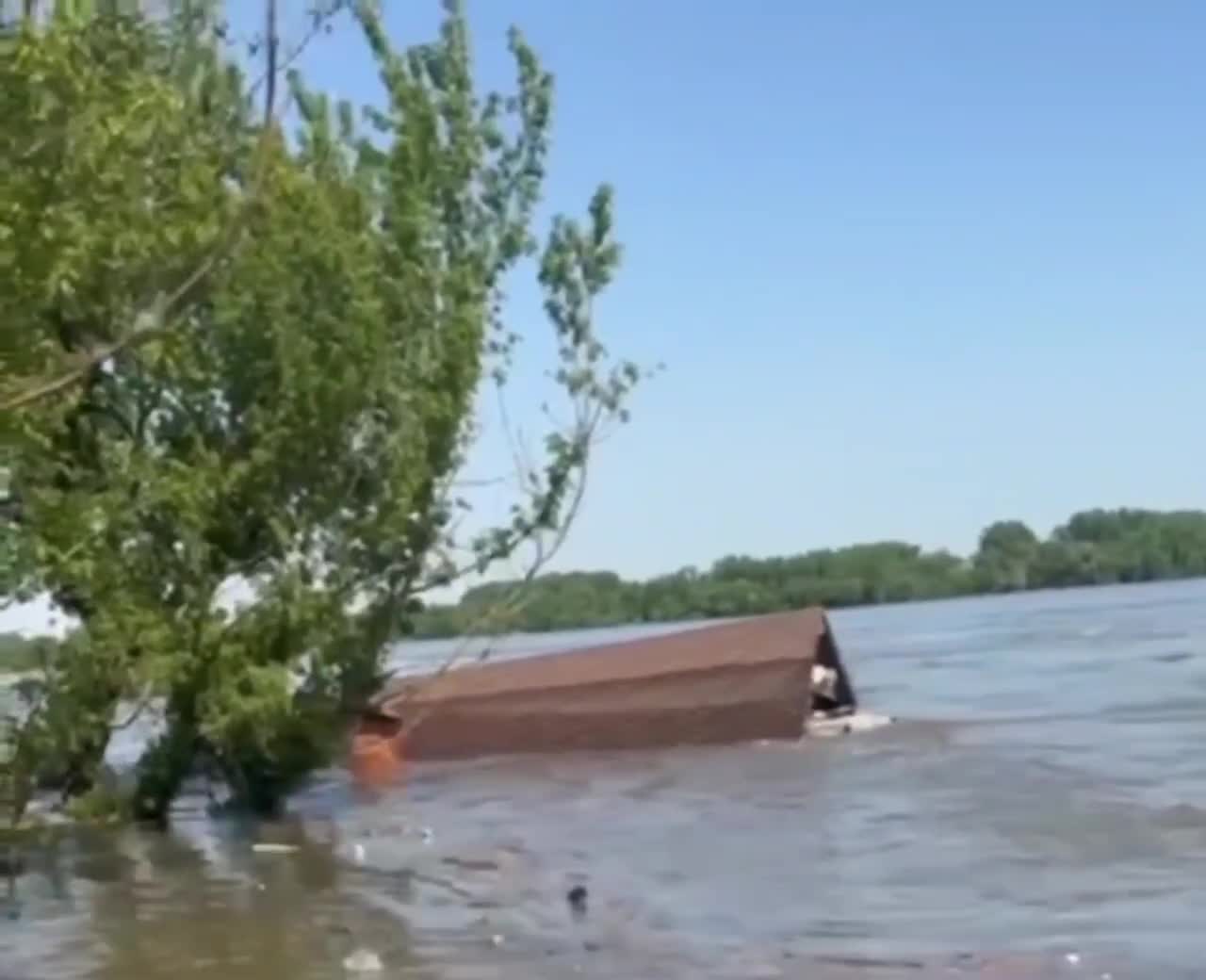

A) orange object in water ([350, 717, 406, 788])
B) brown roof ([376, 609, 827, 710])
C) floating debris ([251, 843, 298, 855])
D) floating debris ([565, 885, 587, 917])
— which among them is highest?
brown roof ([376, 609, 827, 710])

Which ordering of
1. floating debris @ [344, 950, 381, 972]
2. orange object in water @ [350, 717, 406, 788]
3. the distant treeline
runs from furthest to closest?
1. the distant treeline
2. orange object in water @ [350, 717, 406, 788]
3. floating debris @ [344, 950, 381, 972]

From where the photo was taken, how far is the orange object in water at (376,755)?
97.6 ft

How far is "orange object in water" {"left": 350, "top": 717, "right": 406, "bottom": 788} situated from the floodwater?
0.46 m

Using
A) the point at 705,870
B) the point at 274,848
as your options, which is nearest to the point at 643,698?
the point at 274,848

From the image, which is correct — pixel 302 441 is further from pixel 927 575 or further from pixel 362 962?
pixel 927 575

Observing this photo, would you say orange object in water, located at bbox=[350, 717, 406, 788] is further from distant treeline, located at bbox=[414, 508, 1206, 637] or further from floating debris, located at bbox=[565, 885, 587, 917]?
distant treeline, located at bbox=[414, 508, 1206, 637]

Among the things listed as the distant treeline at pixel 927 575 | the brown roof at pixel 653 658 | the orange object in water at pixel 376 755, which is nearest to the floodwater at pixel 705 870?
the orange object in water at pixel 376 755

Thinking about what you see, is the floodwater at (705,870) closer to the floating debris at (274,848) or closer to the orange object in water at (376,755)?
the floating debris at (274,848)

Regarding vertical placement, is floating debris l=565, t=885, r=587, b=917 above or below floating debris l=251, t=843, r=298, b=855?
below

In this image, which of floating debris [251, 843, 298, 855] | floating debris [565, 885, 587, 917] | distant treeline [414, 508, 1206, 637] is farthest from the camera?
distant treeline [414, 508, 1206, 637]

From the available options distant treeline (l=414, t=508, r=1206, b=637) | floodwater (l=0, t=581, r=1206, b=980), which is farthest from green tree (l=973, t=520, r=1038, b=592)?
floodwater (l=0, t=581, r=1206, b=980)

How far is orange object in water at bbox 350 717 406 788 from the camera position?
29734mm

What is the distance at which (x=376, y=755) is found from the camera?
3016 cm

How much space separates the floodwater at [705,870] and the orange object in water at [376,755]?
0.46 m
